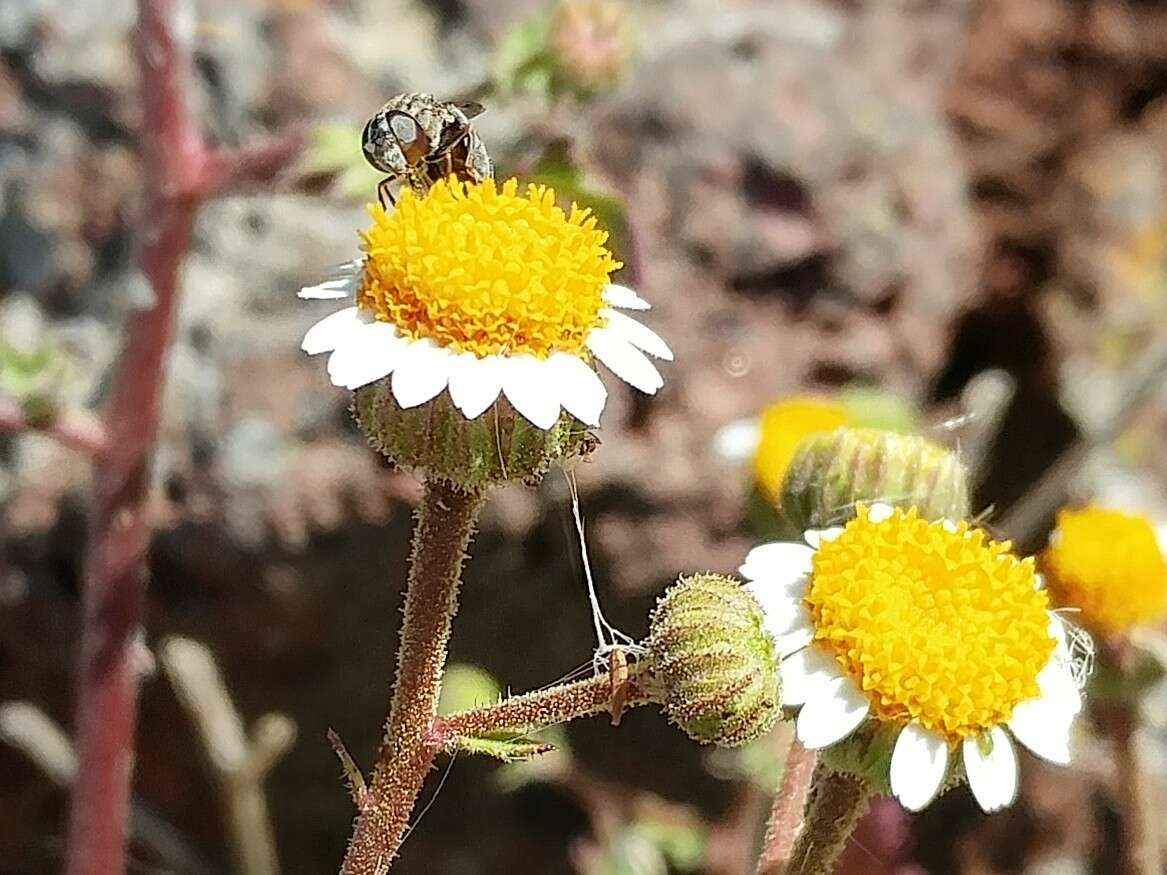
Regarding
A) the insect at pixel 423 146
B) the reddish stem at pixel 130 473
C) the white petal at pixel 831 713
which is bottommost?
the white petal at pixel 831 713

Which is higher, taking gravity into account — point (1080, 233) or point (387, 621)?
point (1080, 233)

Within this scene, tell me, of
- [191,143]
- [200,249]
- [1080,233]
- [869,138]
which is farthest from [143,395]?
[1080,233]

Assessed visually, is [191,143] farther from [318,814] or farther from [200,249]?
[318,814]

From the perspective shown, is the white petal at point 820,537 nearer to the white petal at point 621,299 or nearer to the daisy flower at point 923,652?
the daisy flower at point 923,652

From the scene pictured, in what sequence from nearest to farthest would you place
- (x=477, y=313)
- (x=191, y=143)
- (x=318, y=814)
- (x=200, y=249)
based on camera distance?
(x=477, y=313) → (x=191, y=143) → (x=200, y=249) → (x=318, y=814)

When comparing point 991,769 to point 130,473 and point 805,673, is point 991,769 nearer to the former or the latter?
point 805,673

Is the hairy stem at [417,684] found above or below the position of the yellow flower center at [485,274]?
below

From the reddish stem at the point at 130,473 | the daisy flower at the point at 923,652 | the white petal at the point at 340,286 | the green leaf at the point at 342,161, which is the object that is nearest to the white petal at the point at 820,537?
the daisy flower at the point at 923,652

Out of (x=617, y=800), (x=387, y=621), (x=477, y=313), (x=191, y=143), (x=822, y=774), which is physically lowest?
(x=822, y=774)
